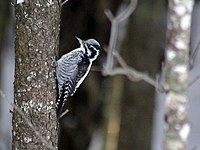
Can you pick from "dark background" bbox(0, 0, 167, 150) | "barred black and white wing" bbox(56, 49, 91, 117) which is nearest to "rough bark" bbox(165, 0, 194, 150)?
"barred black and white wing" bbox(56, 49, 91, 117)

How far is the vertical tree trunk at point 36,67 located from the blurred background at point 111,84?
2.37 meters

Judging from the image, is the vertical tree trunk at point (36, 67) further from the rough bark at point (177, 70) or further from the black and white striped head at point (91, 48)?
the rough bark at point (177, 70)

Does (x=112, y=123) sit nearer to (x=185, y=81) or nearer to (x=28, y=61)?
(x=28, y=61)

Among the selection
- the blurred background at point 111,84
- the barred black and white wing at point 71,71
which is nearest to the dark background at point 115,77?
the blurred background at point 111,84

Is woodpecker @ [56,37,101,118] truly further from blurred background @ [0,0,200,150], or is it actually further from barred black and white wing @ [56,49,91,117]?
blurred background @ [0,0,200,150]

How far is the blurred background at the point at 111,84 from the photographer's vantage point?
5.99m

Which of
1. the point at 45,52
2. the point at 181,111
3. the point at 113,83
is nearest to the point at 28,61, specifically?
the point at 45,52

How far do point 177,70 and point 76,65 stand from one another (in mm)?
1970

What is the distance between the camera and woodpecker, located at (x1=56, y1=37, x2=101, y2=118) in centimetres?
407

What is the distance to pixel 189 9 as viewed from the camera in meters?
2.40

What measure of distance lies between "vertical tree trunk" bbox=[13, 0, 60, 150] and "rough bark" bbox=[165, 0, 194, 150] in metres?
1.23

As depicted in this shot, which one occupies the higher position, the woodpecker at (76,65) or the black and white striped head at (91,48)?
the black and white striped head at (91,48)

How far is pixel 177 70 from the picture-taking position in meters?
2.39

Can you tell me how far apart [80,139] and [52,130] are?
2.83 metres
